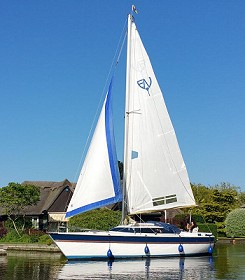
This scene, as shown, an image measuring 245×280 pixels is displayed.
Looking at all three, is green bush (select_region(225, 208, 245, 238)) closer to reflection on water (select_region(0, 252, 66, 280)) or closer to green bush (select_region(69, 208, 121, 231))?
green bush (select_region(69, 208, 121, 231))

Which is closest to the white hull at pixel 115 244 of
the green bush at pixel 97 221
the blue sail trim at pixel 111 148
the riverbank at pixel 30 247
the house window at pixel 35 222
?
the blue sail trim at pixel 111 148

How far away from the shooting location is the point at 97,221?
149 ft

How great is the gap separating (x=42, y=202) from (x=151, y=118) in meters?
28.4

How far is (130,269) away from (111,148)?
333 inches

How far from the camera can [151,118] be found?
33.2m

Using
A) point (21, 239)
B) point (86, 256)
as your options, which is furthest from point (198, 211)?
point (86, 256)

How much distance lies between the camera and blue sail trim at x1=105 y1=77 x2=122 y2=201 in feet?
102

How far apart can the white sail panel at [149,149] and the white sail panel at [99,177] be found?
115cm

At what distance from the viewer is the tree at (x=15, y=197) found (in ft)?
166

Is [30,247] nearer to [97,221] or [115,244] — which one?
[97,221]

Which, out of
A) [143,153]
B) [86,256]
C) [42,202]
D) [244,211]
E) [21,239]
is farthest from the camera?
[42,202]

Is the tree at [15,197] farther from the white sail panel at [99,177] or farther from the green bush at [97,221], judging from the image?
the white sail panel at [99,177]

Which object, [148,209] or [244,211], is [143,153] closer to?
[148,209]

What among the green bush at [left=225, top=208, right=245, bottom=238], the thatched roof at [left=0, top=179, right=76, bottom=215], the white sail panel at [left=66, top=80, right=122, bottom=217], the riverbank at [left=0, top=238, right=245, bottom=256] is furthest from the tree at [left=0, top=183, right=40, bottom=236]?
the white sail panel at [left=66, top=80, right=122, bottom=217]
